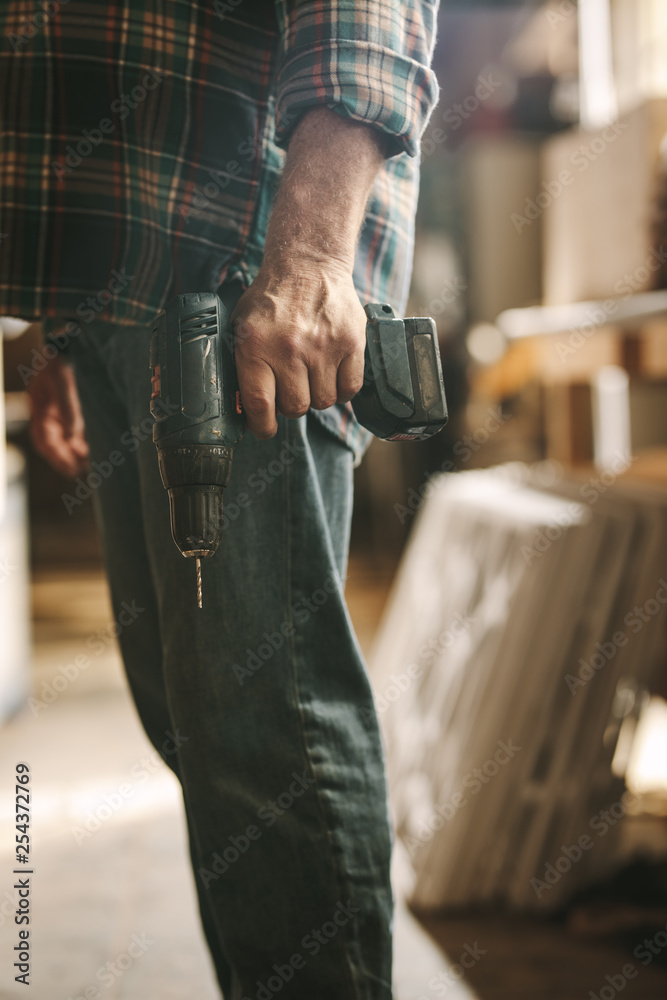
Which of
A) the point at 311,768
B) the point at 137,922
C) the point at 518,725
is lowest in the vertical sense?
the point at 137,922

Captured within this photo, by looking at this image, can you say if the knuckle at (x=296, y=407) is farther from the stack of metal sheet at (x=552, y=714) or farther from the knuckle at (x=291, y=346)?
the stack of metal sheet at (x=552, y=714)

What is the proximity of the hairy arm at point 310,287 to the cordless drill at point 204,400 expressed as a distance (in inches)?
0.7

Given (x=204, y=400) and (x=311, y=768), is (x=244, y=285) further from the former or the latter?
(x=311, y=768)

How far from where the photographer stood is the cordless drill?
565mm

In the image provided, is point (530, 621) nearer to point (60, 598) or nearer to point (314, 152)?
point (314, 152)

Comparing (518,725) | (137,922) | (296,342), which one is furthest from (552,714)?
(296,342)

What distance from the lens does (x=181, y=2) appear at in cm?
65

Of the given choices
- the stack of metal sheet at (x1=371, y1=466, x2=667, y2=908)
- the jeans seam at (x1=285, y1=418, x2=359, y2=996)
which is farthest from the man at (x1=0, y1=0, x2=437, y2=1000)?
the stack of metal sheet at (x1=371, y1=466, x2=667, y2=908)

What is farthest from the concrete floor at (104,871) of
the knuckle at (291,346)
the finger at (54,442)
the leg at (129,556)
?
the knuckle at (291,346)

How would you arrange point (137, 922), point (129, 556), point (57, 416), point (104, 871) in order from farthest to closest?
point (104, 871), point (137, 922), point (57, 416), point (129, 556)

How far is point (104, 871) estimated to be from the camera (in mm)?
1458

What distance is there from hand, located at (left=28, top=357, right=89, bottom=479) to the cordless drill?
1.35 feet

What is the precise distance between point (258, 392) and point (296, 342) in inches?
1.6

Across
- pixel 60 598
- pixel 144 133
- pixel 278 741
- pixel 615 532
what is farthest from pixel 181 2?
pixel 60 598
